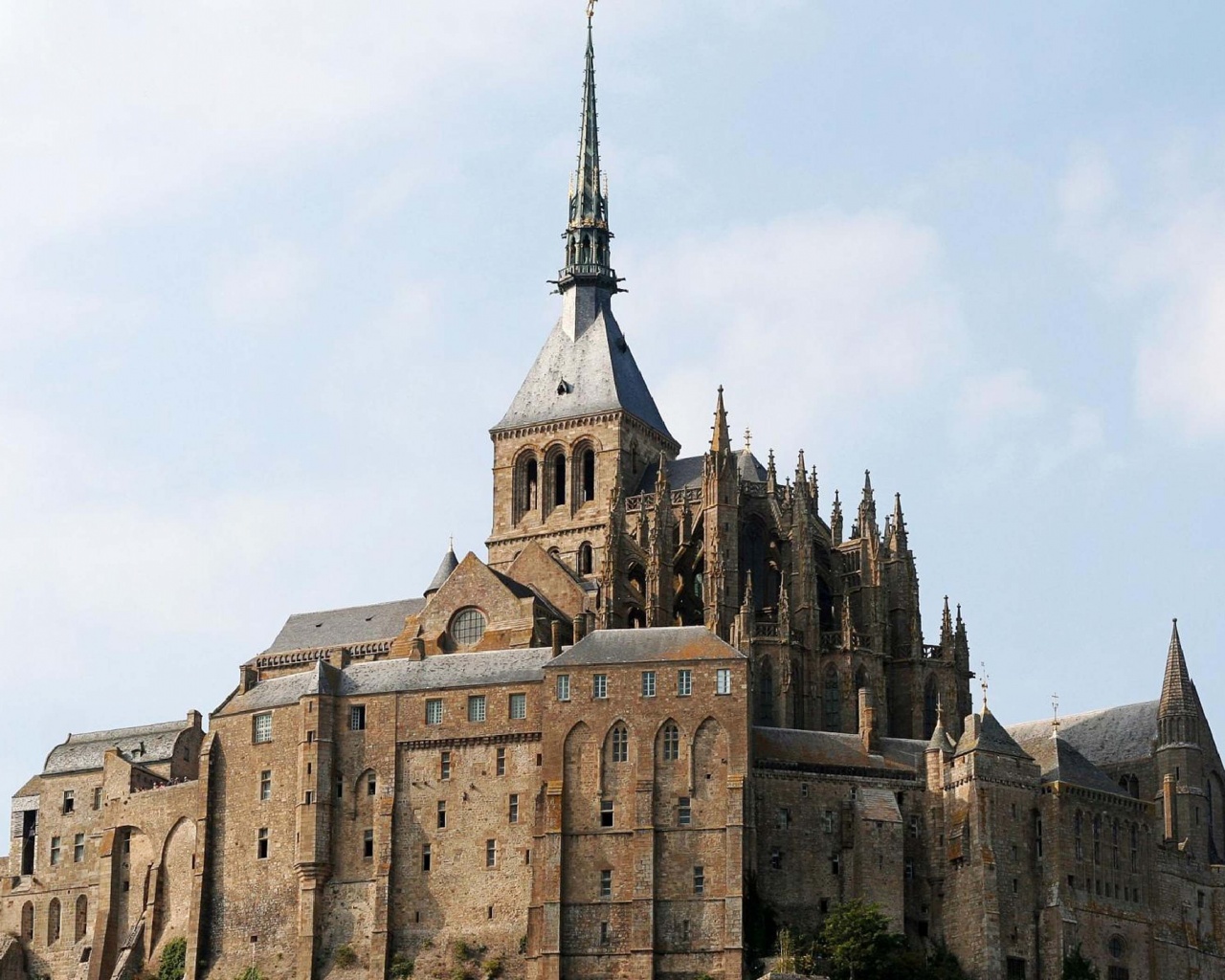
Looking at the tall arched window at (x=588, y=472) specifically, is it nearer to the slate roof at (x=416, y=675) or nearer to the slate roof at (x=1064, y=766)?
the slate roof at (x=416, y=675)

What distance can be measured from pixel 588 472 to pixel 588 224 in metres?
15.2

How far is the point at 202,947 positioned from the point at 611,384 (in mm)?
36047

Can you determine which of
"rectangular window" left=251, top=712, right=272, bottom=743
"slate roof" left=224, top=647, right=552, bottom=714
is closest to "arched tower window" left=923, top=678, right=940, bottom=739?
"slate roof" left=224, top=647, right=552, bottom=714

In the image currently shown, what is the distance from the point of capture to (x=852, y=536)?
5379 inches

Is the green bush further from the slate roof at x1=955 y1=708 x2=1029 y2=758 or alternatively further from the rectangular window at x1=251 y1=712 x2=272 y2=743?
the slate roof at x1=955 y1=708 x2=1029 y2=758

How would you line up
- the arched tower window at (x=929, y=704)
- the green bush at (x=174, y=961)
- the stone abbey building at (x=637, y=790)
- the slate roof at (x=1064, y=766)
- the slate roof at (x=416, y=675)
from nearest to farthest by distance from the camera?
the stone abbey building at (x=637, y=790) < the slate roof at (x=416, y=675) < the slate roof at (x=1064, y=766) < the green bush at (x=174, y=961) < the arched tower window at (x=929, y=704)

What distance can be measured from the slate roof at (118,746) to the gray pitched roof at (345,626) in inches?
253

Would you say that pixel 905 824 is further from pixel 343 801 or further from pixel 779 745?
pixel 343 801

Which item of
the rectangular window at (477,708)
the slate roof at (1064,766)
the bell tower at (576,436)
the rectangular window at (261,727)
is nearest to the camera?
the rectangular window at (477,708)

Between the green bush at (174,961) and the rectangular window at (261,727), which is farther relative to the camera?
the rectangular window at (261,727)

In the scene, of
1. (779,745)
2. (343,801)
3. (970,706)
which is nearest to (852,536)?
(970,706)

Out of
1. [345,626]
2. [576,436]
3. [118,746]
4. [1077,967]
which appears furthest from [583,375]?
[1077,967]

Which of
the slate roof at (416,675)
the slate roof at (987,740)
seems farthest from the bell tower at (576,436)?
the slate roof at (987,740)

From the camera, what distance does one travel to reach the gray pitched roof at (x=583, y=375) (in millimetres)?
143625
